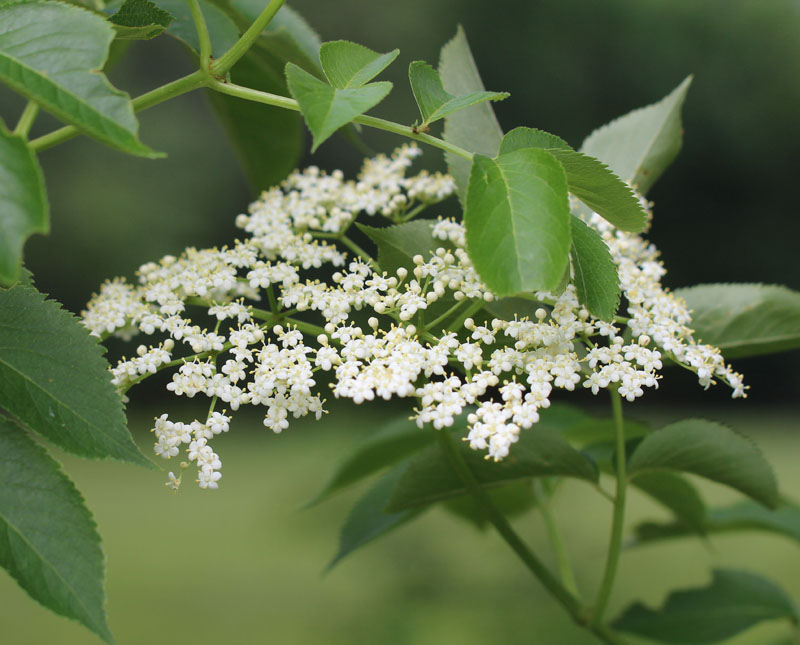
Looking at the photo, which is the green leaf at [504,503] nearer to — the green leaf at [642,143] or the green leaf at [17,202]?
the green leaf at [642,143]

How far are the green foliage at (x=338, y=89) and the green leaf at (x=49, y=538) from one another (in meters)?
0.25

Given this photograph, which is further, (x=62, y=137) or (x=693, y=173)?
(x=693, y=173)

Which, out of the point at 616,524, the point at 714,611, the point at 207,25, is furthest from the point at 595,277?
the point at 714,611

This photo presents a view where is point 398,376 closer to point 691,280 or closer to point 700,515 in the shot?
point 700,515

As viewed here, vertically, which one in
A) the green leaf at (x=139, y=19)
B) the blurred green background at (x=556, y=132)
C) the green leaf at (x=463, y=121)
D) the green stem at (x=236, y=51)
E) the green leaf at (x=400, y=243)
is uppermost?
the blurred green background at (x=556, y=132)

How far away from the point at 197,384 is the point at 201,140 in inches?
239

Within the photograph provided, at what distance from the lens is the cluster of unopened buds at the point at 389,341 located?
0.51m

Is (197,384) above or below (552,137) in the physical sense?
below

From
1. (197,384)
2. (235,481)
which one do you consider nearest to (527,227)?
(197,384)

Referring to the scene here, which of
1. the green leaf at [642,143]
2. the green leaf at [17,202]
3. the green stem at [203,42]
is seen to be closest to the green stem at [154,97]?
the green stem at [203,42]

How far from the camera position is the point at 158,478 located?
4.18 m

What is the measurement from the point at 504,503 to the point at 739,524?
0.32m

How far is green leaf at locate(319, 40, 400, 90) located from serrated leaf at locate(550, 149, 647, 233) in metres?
0.13

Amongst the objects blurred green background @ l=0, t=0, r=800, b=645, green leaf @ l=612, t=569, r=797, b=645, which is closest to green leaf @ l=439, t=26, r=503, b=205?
green leaf @ l=612, t=569, r=797, b=645
